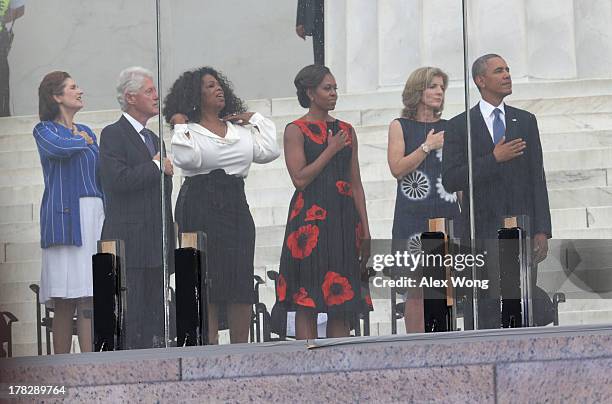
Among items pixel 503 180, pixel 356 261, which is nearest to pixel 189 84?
pixel 356 261

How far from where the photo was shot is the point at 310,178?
452 cm

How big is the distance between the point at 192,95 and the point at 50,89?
50 cm

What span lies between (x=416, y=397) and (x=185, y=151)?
120 centimetres

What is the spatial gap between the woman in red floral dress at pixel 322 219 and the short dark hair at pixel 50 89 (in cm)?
81

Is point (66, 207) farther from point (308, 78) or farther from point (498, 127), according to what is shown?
point (498, 127)

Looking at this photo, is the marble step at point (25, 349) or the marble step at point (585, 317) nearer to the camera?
the marble step at point (585, 317)

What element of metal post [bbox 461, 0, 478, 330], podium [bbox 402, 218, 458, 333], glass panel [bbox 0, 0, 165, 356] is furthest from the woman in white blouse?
metal post [bbox 461, 0, 478, 330]

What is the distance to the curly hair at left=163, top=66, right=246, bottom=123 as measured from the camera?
14.8ft

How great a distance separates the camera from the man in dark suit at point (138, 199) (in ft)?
14.6

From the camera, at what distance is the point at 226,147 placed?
4562 mm

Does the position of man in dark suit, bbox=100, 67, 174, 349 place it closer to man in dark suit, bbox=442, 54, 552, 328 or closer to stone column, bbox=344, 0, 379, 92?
stone column, bbox=344, 0, 379, 92

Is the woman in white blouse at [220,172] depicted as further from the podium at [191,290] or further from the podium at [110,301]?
the podium at [110,301]

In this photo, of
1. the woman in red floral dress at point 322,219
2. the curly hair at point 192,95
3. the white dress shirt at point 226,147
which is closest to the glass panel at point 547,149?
the woman in red floral dress at point 322,219

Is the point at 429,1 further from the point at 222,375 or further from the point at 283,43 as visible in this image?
the point at 222,375
